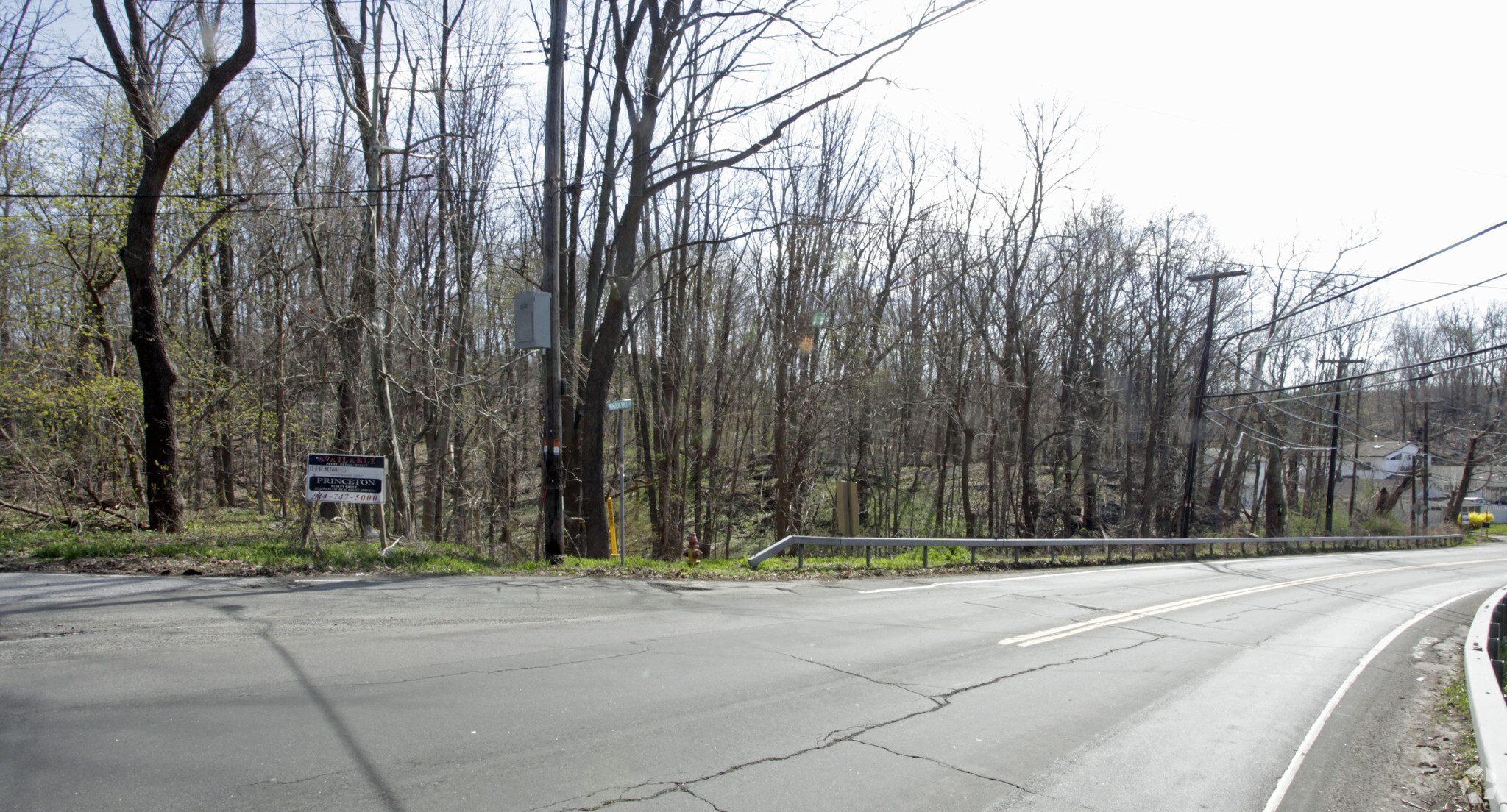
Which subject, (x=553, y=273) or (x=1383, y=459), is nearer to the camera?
(x=553, y=273)

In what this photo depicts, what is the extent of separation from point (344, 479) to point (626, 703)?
24.1ft

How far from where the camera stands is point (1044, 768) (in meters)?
5.12

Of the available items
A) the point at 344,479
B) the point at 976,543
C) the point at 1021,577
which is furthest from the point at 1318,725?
the point at 344,479

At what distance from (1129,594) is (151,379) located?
1699cm

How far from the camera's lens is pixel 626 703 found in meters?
5.68

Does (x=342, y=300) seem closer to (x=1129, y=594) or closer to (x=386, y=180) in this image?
(x=386, y=180)

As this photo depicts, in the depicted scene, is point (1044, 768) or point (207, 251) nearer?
point (1044, 768)

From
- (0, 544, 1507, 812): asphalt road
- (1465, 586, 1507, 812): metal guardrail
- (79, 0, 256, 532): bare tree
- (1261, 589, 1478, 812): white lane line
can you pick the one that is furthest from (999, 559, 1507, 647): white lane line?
(79, 0, 256, 532): bare tree

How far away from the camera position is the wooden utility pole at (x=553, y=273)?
41.5 feet

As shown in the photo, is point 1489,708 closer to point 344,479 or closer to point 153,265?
Result: point 344,479

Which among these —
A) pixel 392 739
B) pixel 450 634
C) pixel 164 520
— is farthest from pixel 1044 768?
pixel 164 520

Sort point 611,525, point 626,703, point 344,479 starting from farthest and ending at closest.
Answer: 1. point 611,525
2. point 344,479
3. point 626,703

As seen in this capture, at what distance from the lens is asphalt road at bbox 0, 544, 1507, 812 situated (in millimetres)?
4242

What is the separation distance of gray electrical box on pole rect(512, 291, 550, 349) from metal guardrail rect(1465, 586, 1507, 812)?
11.6 m
